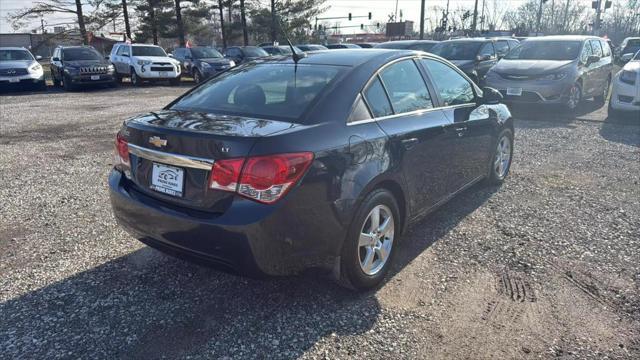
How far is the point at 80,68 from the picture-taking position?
56.0 ft

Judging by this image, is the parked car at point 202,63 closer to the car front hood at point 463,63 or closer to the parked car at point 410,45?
the parked car at point 410,45

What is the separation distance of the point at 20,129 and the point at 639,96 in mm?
12497

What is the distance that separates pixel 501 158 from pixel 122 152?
166 inches

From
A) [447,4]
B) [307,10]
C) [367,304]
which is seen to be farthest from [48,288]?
[447,4]

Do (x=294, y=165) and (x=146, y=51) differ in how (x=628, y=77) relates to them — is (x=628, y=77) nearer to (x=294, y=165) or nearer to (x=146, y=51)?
(x=294, y=165)

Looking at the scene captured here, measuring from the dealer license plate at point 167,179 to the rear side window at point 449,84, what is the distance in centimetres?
239

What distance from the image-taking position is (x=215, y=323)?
292 centimetres

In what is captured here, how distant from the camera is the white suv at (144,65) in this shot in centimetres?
1884

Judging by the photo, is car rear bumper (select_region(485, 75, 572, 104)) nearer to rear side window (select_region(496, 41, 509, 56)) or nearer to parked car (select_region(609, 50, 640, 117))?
parked car (select_region(609, 50, 640, 117))

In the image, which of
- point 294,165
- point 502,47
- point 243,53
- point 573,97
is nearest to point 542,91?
point 573,97

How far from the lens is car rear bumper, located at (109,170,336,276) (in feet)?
8.41

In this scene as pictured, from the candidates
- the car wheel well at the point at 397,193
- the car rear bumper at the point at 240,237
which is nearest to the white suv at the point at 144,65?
the car rear bumper at the point at 240,237

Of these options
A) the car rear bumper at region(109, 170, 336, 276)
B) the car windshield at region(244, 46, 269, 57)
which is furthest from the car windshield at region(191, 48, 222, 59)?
the car rear bumper at region(109, 170, 336, 276)

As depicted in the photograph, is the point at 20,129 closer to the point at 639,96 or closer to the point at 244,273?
the point at 244,273
